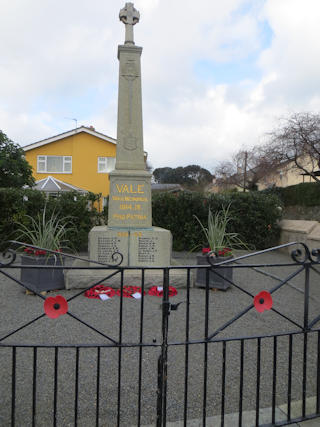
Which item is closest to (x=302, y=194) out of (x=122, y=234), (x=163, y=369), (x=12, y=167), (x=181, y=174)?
(x=122, y=234)

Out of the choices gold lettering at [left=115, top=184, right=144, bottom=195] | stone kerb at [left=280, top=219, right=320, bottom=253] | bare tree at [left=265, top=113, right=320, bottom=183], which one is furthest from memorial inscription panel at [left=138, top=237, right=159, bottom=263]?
bare tree at [left=265, top=113, right=320, bottom=183]

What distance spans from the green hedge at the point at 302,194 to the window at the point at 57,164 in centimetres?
1339

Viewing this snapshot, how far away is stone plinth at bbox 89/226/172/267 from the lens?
5.14m

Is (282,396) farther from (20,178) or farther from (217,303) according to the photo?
(20,178)

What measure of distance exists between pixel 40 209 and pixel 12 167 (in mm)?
7585

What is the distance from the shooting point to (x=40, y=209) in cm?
877

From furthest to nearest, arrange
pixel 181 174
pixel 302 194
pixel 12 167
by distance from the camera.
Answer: pixel 181 174 → pixel 302 194 → pixel 12 167

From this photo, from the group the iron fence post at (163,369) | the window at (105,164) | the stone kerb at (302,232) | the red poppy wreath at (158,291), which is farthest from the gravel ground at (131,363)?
the window at (105,164)

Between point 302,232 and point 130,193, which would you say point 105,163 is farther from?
point 130,193

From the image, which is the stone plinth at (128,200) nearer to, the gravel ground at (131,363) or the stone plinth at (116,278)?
the stone plinth at (116,278)

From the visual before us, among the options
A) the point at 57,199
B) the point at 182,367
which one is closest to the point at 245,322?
the point at 182,367

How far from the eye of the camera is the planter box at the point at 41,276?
457cm

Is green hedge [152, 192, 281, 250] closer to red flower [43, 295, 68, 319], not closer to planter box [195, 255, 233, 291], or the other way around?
planter box [195, 255, 233, 291]

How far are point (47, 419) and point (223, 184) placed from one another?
37.0m
